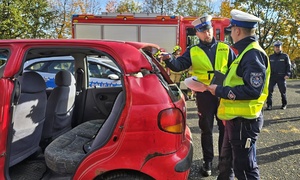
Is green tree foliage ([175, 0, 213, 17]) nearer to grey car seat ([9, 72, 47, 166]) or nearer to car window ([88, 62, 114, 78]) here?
car window ([88, 62, 114, 78])

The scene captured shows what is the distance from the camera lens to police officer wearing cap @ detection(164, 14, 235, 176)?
10.5ft

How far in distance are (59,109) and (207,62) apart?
1761 mm

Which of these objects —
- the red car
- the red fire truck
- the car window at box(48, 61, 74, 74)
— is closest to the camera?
the red car

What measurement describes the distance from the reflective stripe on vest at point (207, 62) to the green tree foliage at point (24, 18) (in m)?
19.5

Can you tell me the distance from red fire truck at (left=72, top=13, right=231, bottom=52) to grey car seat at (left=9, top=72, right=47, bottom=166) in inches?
295

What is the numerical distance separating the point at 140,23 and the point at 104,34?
1385 mm

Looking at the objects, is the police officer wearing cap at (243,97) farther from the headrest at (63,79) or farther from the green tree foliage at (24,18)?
the green tree foliage at (24,18)

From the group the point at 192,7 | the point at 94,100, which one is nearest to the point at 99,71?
the point at 94,100

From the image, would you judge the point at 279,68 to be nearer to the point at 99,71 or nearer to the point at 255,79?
the point at 99,71

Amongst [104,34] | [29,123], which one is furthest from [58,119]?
[104,34]

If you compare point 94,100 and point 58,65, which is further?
point 58,65

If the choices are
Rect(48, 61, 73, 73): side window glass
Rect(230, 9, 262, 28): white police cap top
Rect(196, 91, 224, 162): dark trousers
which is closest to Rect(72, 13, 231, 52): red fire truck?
Rect(48, 61, 73, 73): side window glass

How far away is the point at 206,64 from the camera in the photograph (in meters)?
3.20

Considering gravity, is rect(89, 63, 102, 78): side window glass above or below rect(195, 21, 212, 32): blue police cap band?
below
